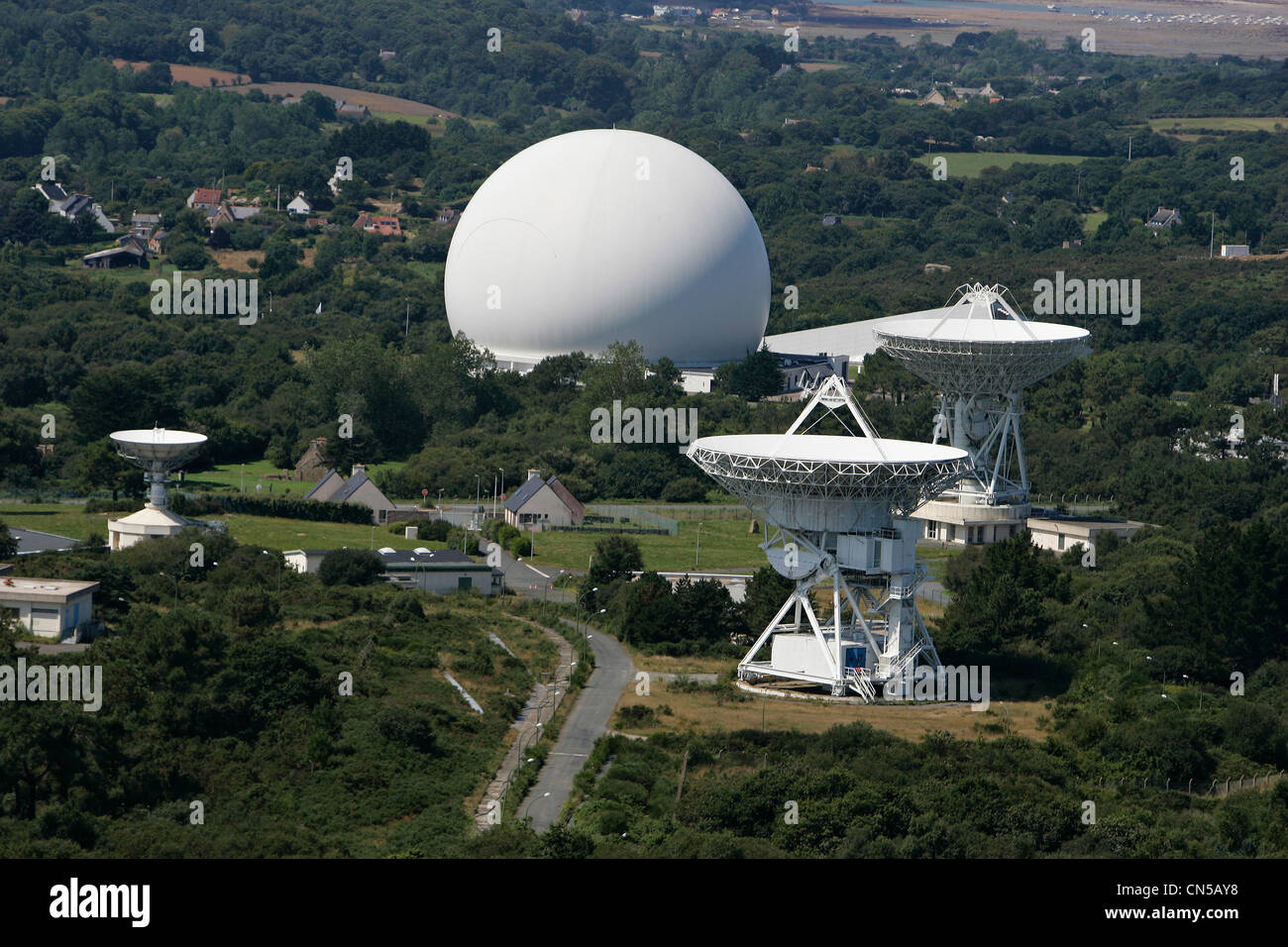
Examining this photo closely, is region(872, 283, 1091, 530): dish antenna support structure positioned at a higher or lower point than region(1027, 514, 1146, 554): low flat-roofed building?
higher

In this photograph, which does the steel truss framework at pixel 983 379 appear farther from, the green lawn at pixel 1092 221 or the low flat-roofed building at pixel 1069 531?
the green lawn at pixel 1092 221

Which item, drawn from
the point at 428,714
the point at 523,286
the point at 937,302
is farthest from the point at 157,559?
the point at 937,302

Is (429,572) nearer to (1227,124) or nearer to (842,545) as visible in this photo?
(842,545)
